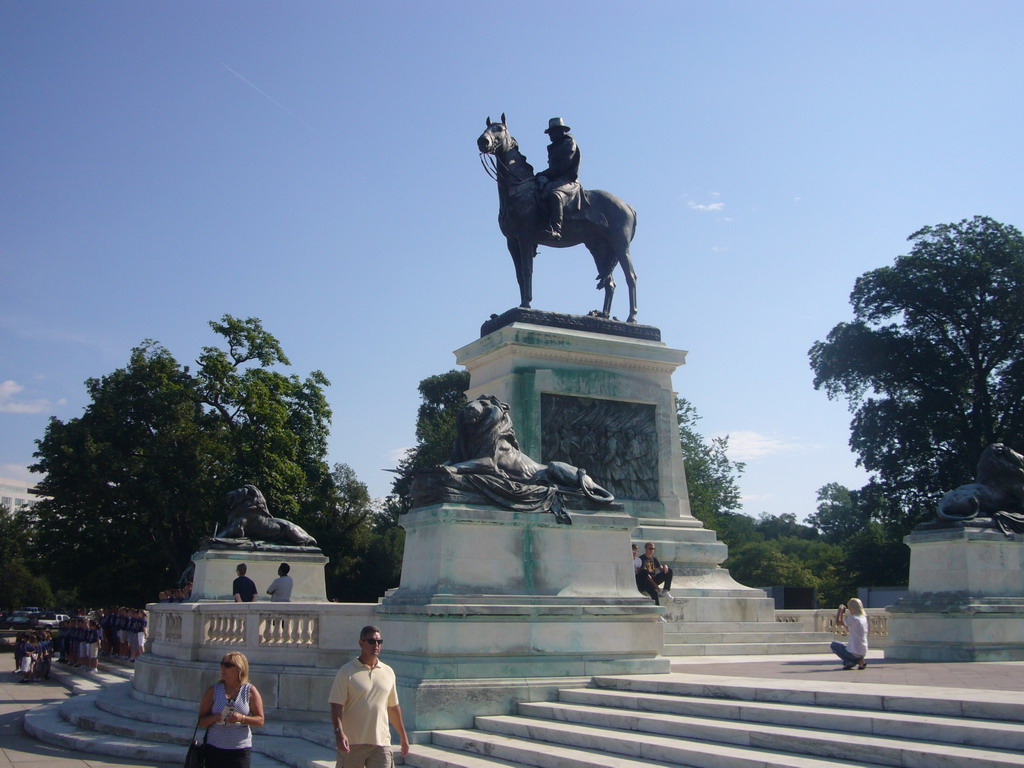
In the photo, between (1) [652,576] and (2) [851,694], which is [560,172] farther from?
(2) [851,694]

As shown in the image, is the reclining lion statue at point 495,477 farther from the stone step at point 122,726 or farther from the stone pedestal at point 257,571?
the stone pedestal at point 257,571

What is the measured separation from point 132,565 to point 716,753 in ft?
124

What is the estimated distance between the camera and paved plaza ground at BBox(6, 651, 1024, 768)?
35.1ft

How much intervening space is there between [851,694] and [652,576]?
750 centimetres

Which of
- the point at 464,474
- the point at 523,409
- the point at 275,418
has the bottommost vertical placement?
the point at 464,474

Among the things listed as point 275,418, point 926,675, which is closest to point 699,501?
point 275,418

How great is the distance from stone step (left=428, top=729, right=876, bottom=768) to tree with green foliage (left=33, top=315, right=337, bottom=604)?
101 feet

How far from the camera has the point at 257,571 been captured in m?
21.3

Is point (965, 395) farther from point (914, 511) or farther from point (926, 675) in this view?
point (926, 675)

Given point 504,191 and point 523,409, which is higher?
point 504,191

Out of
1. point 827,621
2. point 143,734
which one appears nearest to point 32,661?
point 143,734

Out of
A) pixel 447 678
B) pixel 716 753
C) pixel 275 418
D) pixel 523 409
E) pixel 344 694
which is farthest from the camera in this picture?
pixel 275 418

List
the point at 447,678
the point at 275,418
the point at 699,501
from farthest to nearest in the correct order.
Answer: the point at 699,501 < the point at 275,418 < the point at 447,678

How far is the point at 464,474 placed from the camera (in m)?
12.2
